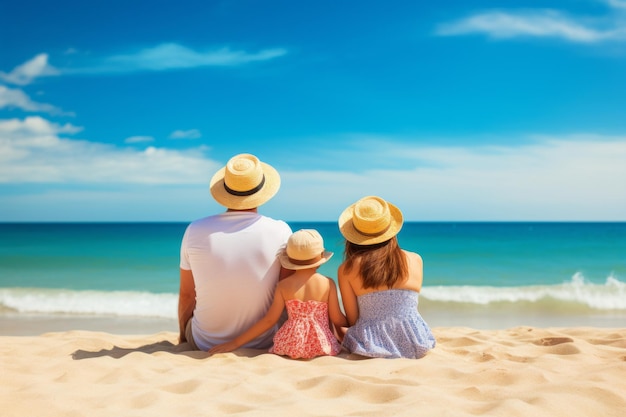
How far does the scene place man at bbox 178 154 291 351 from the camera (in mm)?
4141

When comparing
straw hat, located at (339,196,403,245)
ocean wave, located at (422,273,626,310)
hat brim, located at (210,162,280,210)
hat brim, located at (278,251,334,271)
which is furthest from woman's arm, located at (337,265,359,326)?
ocean wave, located at (422,273,626,310)

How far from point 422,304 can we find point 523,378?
19.8ft

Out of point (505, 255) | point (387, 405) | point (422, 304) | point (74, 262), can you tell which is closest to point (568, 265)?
point (505, 255)

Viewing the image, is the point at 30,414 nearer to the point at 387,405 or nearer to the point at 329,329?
the point at 387,405

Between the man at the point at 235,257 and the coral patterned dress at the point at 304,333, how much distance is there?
0.29m

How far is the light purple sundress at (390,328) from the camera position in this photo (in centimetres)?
399

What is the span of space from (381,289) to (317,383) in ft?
3.52

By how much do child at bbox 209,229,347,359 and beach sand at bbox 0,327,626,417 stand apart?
12 centimetres

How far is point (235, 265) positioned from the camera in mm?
4133

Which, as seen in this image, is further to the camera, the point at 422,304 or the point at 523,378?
the point at 422,304

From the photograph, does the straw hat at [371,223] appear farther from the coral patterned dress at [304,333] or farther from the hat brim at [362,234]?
the coral patterned dress at [304,333]

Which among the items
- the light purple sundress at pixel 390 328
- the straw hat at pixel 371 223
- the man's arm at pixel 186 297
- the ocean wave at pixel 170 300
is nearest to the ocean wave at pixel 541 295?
the ocean wave at pixel 170 300

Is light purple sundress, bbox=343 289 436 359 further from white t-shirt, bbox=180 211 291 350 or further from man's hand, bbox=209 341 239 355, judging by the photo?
man's hand, bbox=209 341 239 355

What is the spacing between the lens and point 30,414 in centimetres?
275
